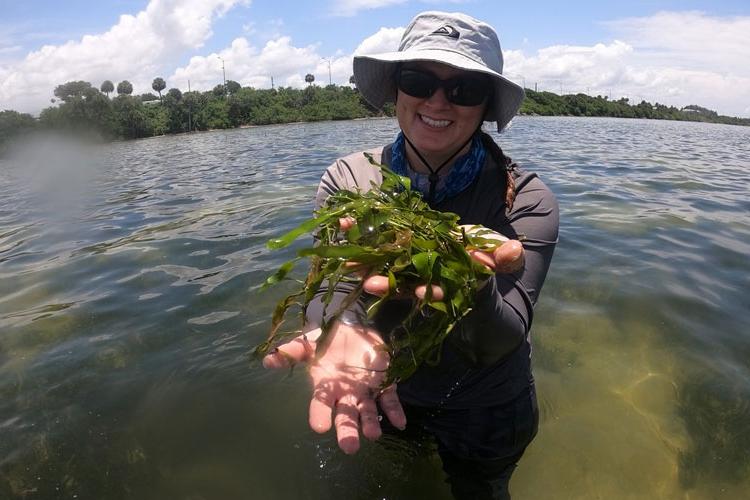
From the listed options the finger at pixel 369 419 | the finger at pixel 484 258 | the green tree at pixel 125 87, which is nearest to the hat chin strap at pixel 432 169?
the finger at pixel 484 258

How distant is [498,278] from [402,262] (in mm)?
632

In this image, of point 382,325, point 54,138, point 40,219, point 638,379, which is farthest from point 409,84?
point 54,138

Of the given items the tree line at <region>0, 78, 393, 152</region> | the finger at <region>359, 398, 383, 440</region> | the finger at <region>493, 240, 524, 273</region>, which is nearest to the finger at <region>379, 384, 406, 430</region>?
the finger at <region>359, 398, 383, 440</region>

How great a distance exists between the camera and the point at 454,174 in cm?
290

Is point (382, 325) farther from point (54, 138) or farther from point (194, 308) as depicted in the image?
point (54, 138)

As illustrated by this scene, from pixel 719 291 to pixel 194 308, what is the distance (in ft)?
22.2

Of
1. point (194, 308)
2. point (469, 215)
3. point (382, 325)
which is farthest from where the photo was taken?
point (194, 308)

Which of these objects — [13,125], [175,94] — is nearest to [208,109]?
[175,94]

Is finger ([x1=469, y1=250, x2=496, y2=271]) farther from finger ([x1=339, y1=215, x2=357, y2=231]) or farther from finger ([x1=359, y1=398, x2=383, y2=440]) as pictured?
finger ([x1=359, y1=398, x2=383, y2=440])

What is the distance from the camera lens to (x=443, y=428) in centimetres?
307

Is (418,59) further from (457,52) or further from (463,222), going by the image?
(463,222)

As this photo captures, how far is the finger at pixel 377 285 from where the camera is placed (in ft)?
6.10

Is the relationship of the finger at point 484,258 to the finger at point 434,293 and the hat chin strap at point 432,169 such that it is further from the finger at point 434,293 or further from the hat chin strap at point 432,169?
the hat chin strap at point 432,169

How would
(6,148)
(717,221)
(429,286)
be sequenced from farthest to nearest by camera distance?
(6,148) → (717,221) → (429,286)
